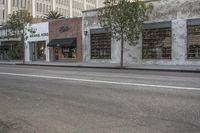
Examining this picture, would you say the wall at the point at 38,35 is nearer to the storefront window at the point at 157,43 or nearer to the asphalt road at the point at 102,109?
the storefront window at the point at 157,43

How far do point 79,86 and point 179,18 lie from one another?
20736 mm

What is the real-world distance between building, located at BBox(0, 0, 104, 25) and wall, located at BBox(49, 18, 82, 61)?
4175cm

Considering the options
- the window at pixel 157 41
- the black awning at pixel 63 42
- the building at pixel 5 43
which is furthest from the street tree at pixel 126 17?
the building at pixel 5 43

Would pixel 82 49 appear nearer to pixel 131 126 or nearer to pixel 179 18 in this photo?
pixel 179 18

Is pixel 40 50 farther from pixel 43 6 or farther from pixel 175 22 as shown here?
pixel 43 6

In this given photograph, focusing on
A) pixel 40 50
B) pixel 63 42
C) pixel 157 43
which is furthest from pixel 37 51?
pixel 157 43

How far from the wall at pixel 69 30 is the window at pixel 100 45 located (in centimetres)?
204

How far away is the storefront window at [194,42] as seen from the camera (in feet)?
105

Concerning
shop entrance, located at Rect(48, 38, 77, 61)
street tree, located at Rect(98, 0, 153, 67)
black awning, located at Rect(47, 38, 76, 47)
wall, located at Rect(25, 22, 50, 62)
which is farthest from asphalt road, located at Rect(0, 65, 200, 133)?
wall, located at Rect(25, 22, 50, 62)

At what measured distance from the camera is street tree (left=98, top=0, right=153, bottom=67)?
31797 millimetres

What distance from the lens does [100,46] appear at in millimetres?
40500

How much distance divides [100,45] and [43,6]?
2983 inches

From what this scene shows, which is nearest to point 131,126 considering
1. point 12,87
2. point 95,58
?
point 12,87

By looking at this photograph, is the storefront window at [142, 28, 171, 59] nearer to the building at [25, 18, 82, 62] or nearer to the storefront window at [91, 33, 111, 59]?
the storefront window at [91, 33, 111, 59]
